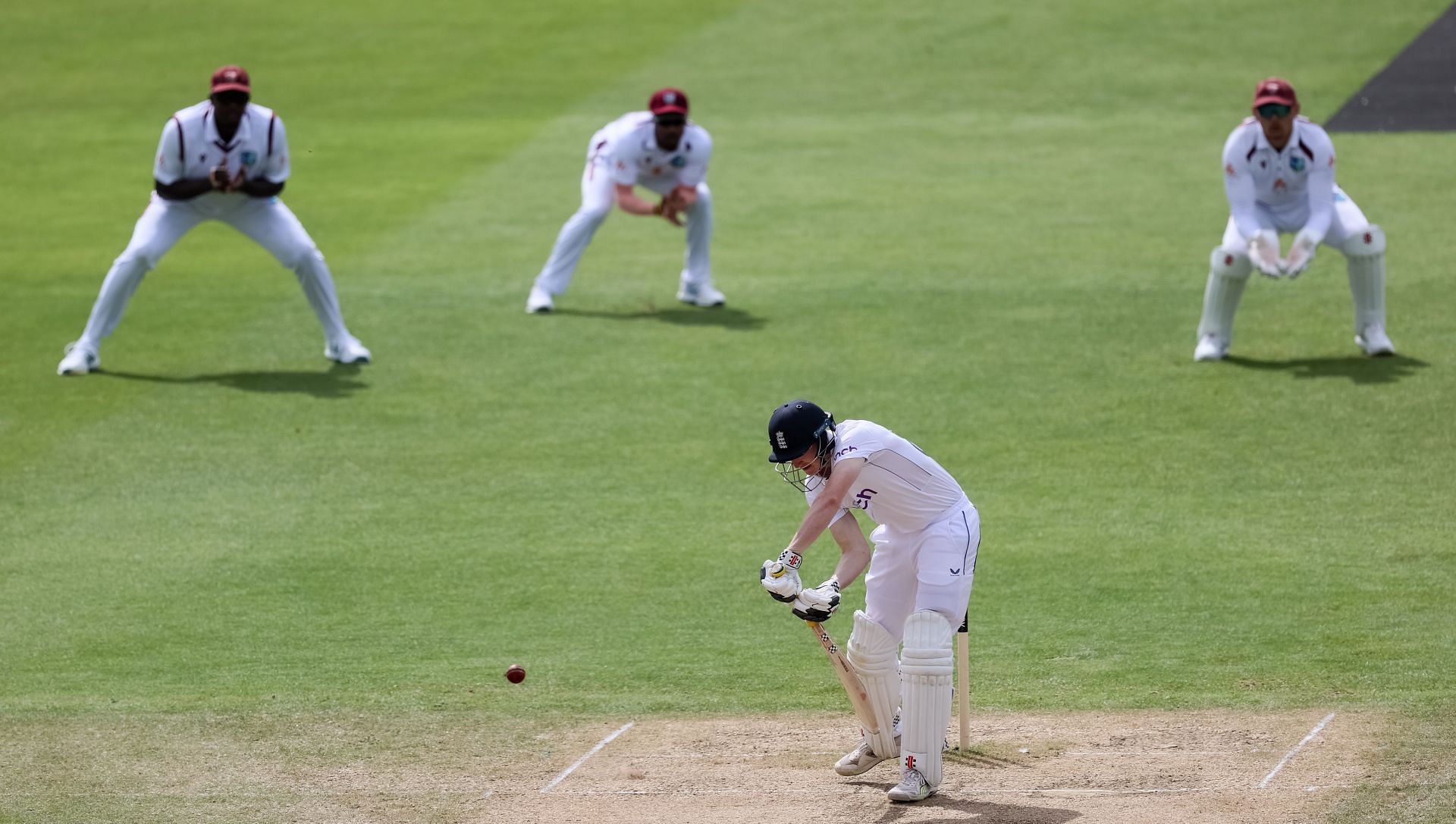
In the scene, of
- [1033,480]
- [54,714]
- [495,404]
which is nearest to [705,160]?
[495,404]

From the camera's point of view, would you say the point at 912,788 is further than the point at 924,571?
No

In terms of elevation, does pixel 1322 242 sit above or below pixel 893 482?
above

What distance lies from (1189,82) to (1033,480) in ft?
45.2

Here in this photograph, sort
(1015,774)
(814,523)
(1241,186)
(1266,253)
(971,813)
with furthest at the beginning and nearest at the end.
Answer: (1241,186) < (1266,253) < (1015,774) < (814,523) < (971,813)

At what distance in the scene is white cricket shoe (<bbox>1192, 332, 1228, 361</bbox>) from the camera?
14352 millimetres

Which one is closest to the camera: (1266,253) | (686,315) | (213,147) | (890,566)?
(890,566)

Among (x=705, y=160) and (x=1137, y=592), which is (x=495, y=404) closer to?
(x=705, y=160)

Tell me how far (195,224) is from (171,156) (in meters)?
0.60

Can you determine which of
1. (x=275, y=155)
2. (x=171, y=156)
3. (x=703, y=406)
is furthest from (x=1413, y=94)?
(x=171, y=156)

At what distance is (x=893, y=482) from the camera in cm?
752

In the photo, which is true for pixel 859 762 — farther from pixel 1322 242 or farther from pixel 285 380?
pixel 285 380

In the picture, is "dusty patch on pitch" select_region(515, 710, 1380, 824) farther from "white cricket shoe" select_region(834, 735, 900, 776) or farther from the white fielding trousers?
the white fielding trousers

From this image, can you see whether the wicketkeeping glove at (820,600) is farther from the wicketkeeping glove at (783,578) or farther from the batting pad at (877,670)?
the batting pad at (877,670)

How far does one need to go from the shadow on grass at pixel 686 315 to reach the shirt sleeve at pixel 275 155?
3226 millimetres
